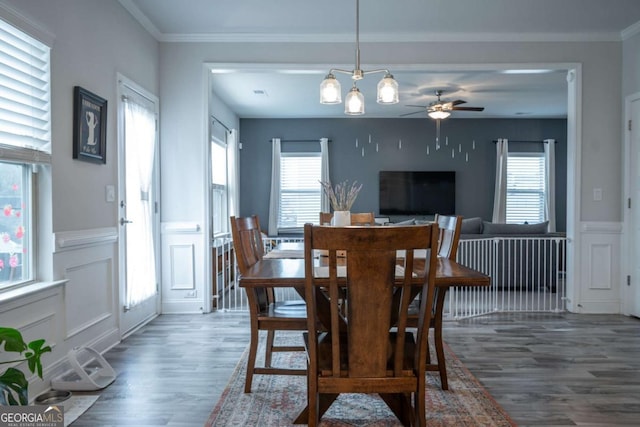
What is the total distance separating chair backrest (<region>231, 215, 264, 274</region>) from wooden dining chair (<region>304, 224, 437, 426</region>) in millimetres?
719

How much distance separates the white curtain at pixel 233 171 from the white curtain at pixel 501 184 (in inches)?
186

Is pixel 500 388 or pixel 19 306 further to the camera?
pixel 500 388

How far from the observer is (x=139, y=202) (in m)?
4.00

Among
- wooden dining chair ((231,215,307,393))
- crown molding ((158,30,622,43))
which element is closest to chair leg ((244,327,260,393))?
wooden dining chair ((231,215,307,393))

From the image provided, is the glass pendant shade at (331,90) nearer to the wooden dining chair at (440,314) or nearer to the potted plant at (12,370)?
the wooden dining chair at (440,314)

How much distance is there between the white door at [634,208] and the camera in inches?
174

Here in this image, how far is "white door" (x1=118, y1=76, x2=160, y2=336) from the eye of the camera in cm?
372

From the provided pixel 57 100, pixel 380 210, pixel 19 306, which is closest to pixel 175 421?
pixel 19 306

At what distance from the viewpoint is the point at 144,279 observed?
13.4 ft

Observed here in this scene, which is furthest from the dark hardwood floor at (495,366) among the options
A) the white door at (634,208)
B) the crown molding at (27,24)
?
the crown molding at (27,24)

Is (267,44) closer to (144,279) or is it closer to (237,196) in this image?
(144,279)

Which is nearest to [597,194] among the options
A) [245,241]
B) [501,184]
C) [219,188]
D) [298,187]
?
[245,241]

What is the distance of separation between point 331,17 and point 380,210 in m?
4.86

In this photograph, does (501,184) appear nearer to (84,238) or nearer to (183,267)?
(183,267)
